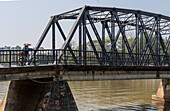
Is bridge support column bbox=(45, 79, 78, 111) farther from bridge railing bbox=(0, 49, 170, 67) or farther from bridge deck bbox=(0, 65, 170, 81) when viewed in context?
bridge railing bbox=(0, 49, 170, 67)

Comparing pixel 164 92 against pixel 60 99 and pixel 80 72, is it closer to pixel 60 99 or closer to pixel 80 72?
pixel 80 72

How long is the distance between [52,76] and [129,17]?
1471 centimetres

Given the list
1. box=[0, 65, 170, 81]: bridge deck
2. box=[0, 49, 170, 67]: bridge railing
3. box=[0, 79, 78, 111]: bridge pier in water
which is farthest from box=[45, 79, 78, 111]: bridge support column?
box=[0, 49, 170, 67]: bridge railing

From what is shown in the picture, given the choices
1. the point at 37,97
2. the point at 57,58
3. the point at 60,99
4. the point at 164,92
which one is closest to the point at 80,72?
the point at 57,58

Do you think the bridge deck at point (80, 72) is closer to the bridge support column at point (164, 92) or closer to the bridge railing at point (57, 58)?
the bridge railing at point (57, 58)

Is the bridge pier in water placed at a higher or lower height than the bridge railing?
lower

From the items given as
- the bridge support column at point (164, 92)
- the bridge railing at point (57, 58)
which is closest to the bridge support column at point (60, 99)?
the bridge railing at point (57, 58)

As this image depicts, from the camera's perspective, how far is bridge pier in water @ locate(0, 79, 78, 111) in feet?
63.3

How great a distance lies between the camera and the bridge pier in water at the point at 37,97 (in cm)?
1928

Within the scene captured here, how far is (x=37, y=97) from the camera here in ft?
72.6

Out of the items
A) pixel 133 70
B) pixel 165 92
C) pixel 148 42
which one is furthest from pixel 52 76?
pixel 165 92

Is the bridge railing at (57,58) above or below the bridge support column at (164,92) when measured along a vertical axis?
above

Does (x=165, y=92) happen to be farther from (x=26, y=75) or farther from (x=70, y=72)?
(x=26, y=75)

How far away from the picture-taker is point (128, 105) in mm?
28750
